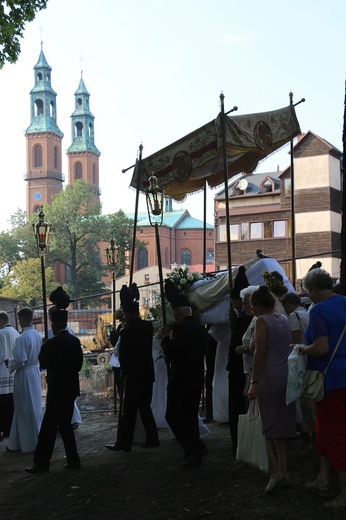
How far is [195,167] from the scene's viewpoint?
12.4 metres

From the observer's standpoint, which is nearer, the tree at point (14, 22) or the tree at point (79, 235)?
the tree at point (14, 22)

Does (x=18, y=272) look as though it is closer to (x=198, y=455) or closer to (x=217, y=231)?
(x=217, y=231)

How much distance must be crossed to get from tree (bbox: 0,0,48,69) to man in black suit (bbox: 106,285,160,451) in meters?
6.89

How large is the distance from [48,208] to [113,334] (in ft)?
270

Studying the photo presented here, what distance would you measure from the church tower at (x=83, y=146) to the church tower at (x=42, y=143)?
536cm

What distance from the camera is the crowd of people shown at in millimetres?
6449

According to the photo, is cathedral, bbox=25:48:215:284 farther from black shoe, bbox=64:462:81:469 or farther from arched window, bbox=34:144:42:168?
black shoe, bbox=64:462:81:469

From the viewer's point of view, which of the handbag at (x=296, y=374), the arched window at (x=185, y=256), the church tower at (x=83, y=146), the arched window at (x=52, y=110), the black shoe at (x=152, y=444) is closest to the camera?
the handbag at (x=296, y=374)

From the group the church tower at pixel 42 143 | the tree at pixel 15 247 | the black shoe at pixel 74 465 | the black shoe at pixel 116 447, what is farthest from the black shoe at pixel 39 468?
the church tower at pixel 42 143

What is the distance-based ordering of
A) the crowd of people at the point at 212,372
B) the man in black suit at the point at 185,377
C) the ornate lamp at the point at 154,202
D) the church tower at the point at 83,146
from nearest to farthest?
the crowd of people at the point at 212,372 → the man in black suit at the point at 185,377 → the ornate lamp at the point at 154,202 → the church tower at the point at 83,146

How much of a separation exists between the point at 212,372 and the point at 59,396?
3.54 metres

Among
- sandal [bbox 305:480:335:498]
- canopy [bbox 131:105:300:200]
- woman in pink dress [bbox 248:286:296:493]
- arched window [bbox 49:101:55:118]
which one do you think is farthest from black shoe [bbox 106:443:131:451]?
arched window [bbox 49:101:55:118]

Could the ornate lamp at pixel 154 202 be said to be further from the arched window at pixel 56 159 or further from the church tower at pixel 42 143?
the arched window at pixel 56 159

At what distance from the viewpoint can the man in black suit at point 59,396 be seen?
373 inches
